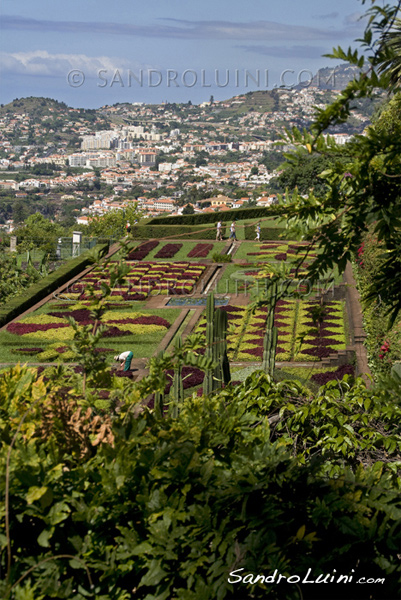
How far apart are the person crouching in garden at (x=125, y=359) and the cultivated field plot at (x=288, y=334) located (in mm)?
2073

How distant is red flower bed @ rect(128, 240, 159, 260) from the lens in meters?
27.3

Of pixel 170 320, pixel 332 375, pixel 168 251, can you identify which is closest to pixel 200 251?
pixel 168 251

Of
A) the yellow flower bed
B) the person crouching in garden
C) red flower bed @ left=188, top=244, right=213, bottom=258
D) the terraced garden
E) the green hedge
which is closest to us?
the person crouching in garden

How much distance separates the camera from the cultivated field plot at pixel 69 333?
51.8 feet

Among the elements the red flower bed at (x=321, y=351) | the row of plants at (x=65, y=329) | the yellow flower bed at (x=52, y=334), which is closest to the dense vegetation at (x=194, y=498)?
the red flower bed at (x=321, y=351)

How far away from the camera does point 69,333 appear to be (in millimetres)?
17172

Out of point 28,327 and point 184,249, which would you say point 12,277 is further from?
point 184,249

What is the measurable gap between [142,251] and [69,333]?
38.9ft

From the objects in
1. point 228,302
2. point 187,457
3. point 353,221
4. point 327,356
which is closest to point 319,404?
point 353,221

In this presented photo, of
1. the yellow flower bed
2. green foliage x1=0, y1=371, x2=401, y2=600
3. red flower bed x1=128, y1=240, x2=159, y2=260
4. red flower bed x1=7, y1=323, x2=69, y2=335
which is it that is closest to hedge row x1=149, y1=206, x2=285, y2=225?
red flower bed x1=128, y1=240, x2=159, y2=260

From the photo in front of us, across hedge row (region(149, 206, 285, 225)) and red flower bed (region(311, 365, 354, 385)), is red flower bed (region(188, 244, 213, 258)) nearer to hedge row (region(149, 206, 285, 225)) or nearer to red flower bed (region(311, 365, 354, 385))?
hedge row (region(149, 206, 285, 225))

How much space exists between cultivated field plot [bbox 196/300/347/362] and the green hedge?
4568mm

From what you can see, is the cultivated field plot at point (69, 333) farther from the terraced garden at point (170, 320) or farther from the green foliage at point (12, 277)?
the green foliage at point (12, 277)

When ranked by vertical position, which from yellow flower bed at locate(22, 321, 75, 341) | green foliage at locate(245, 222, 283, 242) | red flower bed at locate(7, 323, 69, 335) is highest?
green foliage at locate(245, 222, 283, 242)
